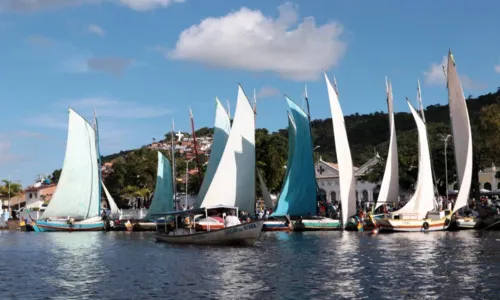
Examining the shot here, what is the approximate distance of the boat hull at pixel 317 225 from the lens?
72062 mm

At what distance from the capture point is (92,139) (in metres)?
89.3

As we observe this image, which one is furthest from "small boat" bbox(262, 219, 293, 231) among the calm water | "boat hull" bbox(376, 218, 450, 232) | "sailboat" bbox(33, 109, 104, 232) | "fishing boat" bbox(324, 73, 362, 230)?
"sailboat" bbox(33, 109, 104, 232)

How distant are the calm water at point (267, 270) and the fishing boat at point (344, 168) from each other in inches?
456

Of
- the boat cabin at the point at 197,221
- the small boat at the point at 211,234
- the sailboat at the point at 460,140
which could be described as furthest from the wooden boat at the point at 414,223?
the small boat at the point at 211,234

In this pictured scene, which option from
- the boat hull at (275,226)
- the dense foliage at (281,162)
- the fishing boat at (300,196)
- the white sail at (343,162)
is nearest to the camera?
the white sail at (343,162)

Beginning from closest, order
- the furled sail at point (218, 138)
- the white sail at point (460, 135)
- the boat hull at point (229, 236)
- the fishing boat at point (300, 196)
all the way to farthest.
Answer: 1. the boat hull at point (229, 236)
2. the white sail at point (460, 135)
3. the fishing boat at point (300, 196)
4. the furled sail at point (218, 138)

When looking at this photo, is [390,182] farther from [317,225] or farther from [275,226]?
[275,226]

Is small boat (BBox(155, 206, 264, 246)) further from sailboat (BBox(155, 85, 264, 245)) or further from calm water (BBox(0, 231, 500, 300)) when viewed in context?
calm water (BBox(0, 231, 500, 300))

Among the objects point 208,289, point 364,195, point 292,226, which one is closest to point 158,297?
point 208,289

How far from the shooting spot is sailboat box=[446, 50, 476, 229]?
6700 centimetres

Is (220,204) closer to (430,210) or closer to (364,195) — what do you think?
(430,210)

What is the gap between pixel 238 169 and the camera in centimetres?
6594

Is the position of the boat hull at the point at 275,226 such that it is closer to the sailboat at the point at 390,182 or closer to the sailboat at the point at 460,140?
the sailboat at the point at 390,182

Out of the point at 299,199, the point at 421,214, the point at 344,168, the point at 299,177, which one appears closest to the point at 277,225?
the point at 299,199
